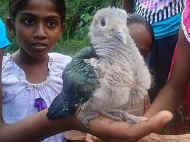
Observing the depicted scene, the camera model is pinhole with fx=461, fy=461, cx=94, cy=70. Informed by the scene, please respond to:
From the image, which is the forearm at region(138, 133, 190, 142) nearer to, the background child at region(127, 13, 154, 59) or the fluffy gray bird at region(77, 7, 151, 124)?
the fluffy gray bird at region(77, 7, 151, 124)

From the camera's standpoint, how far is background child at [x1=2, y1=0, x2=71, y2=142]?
125 centimetres

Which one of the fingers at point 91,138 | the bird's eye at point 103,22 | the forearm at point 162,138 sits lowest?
the fingers at point 91,138

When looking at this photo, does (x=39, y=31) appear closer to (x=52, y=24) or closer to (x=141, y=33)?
(x=52, y=24)

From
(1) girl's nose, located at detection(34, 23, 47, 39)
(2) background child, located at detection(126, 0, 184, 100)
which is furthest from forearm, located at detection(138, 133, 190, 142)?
(2) background child, located at detection(126, 0, 184, 100)

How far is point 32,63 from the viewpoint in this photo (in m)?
1.44

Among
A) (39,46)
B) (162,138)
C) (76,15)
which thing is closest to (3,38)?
(39,46)

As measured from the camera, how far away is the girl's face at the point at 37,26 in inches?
48.5

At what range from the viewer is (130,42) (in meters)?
0.91

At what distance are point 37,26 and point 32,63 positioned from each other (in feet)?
0.77

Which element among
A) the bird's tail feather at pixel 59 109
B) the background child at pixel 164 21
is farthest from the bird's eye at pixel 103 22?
the background child at pixel 164 21

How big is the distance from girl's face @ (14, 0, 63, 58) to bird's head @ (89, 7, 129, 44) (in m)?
0.37

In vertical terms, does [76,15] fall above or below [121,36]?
below

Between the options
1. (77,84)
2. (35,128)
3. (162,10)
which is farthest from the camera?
(162,10)

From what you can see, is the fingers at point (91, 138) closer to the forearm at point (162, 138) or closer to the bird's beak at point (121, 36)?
the forearm at point (162, 138)
